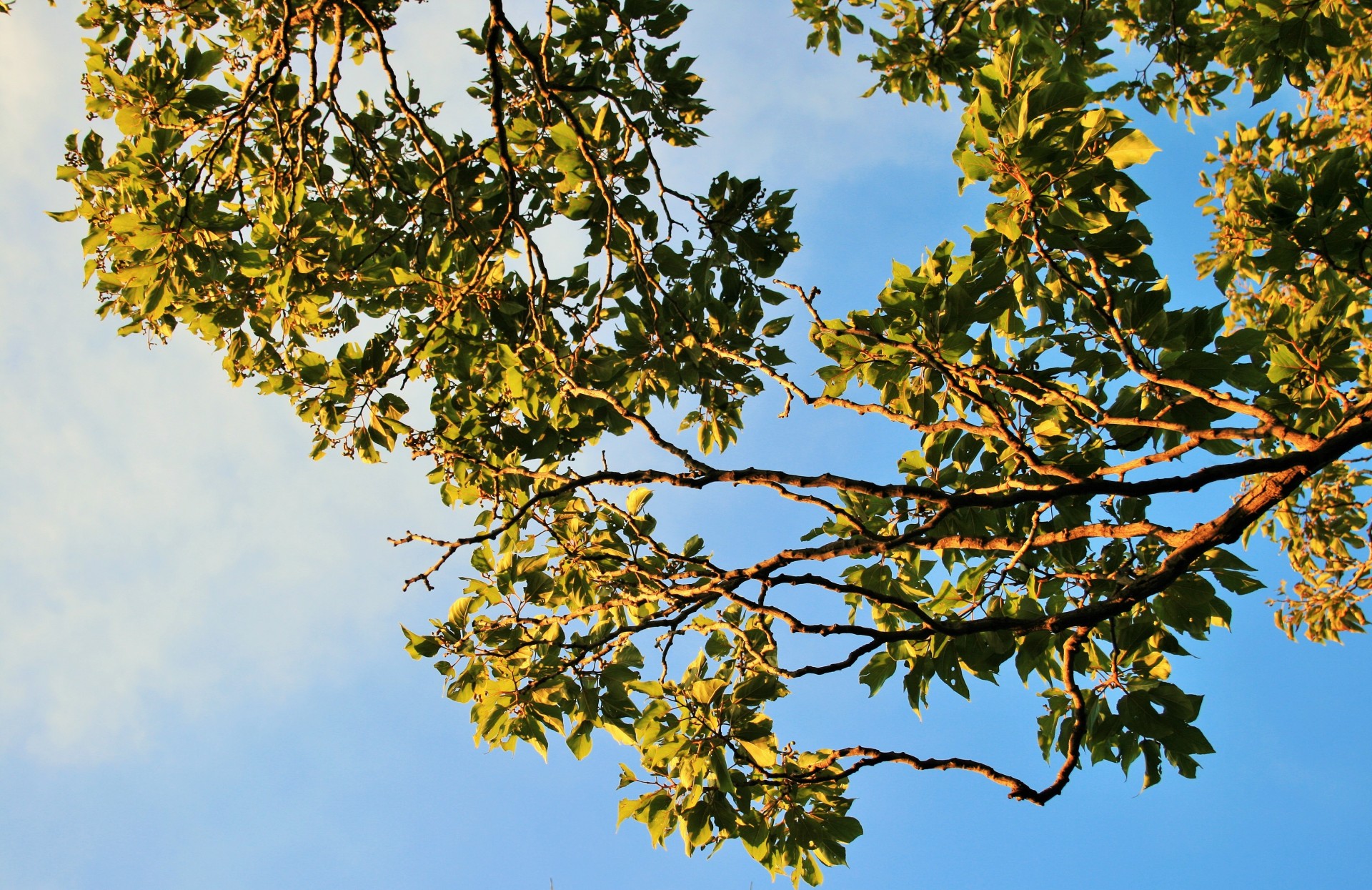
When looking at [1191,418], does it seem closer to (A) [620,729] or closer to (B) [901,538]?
(B) [901,538]

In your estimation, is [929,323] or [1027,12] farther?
[1027,12]

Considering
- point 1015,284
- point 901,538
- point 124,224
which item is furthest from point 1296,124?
point 124,224

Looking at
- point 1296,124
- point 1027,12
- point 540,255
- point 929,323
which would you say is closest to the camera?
point 929,323

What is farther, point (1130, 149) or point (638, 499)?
point (638, 499)

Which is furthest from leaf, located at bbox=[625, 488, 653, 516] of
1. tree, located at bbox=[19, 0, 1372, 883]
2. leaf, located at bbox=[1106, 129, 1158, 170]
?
leaf, located at bbox=[1106, 129, 1158, 170]

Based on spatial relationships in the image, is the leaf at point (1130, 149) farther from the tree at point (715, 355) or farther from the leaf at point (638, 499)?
the leaf at point (638, 499)

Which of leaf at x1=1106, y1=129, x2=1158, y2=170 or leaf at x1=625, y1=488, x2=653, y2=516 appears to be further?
leaf at x1=625, y1=488, x2=653, y2=516

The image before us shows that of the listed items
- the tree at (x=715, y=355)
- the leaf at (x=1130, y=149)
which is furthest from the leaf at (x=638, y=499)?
the leaf at (x=1130, y=149)

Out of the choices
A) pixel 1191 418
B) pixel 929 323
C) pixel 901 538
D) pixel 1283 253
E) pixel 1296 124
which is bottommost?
pixel 901 538

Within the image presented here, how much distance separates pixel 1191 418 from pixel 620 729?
2957 mm

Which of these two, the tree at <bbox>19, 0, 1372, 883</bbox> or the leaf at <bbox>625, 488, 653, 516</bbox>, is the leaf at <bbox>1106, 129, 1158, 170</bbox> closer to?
the tree at <bbox>19, 0, 1372, 883</bbox>

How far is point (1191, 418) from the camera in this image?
288 cm

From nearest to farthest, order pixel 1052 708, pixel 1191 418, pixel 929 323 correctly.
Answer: pixel 1191 418, pixel 929 323, pixel 1052 708

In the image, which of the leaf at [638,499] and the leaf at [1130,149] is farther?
the leaf at [638,499]
